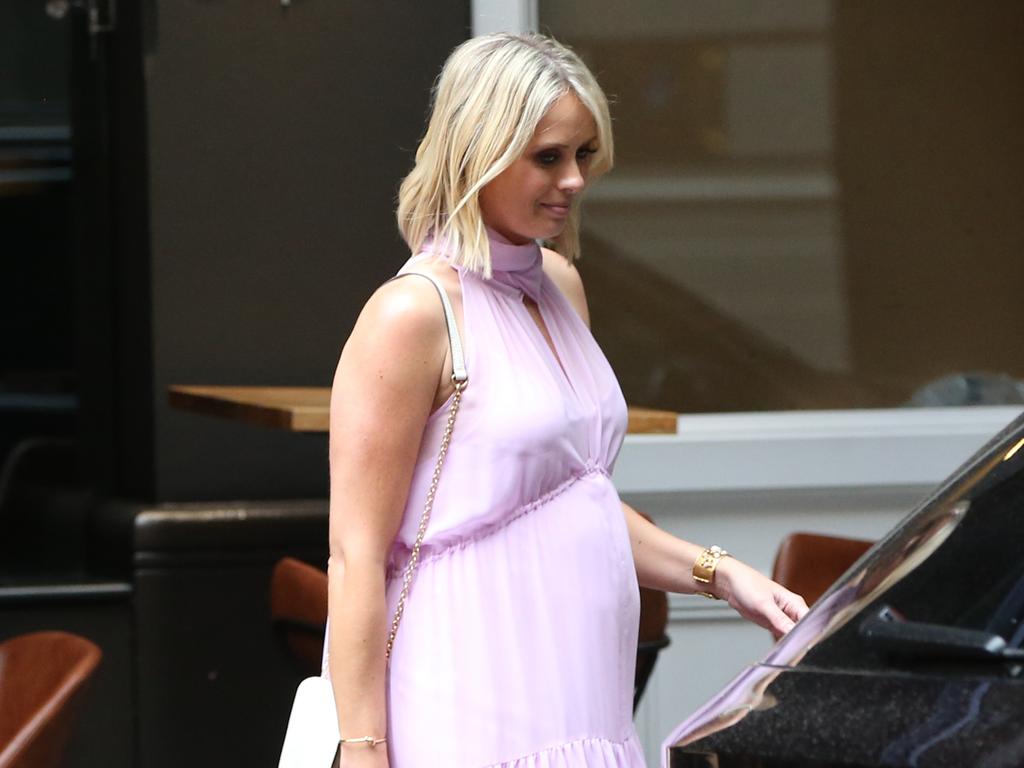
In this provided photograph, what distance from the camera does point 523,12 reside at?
511 cm

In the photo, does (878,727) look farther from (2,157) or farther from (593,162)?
(2,157)

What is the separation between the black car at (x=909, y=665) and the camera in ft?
5.06

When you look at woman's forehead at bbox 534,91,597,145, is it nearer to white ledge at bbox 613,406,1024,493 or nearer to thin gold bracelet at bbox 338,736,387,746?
thin gold bracelet at bbox 338,736,387,746

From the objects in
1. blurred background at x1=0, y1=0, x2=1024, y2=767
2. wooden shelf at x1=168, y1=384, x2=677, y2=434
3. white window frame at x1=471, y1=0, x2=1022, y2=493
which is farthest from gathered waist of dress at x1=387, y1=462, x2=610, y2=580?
white window frame at x1=471, y1=0, x2=1022, y2=493

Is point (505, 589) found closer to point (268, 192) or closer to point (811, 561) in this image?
point (811, 561)

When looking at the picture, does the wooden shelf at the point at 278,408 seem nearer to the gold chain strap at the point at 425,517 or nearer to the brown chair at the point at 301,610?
the brown chair at the point at 301,610

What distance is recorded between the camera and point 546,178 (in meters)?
2.54

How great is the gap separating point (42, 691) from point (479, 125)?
5.02 ft

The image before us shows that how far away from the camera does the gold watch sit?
2695 mm

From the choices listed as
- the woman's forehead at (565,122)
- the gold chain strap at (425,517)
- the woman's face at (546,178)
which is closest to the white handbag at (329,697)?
the gold chain strap at (425,517)

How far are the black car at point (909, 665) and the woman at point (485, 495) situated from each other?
2.10 ft

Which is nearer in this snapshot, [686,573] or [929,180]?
[686,573]

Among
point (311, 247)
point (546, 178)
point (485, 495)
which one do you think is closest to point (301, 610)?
point (311, 247)

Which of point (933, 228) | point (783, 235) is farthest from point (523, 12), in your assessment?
point (933, 228)
